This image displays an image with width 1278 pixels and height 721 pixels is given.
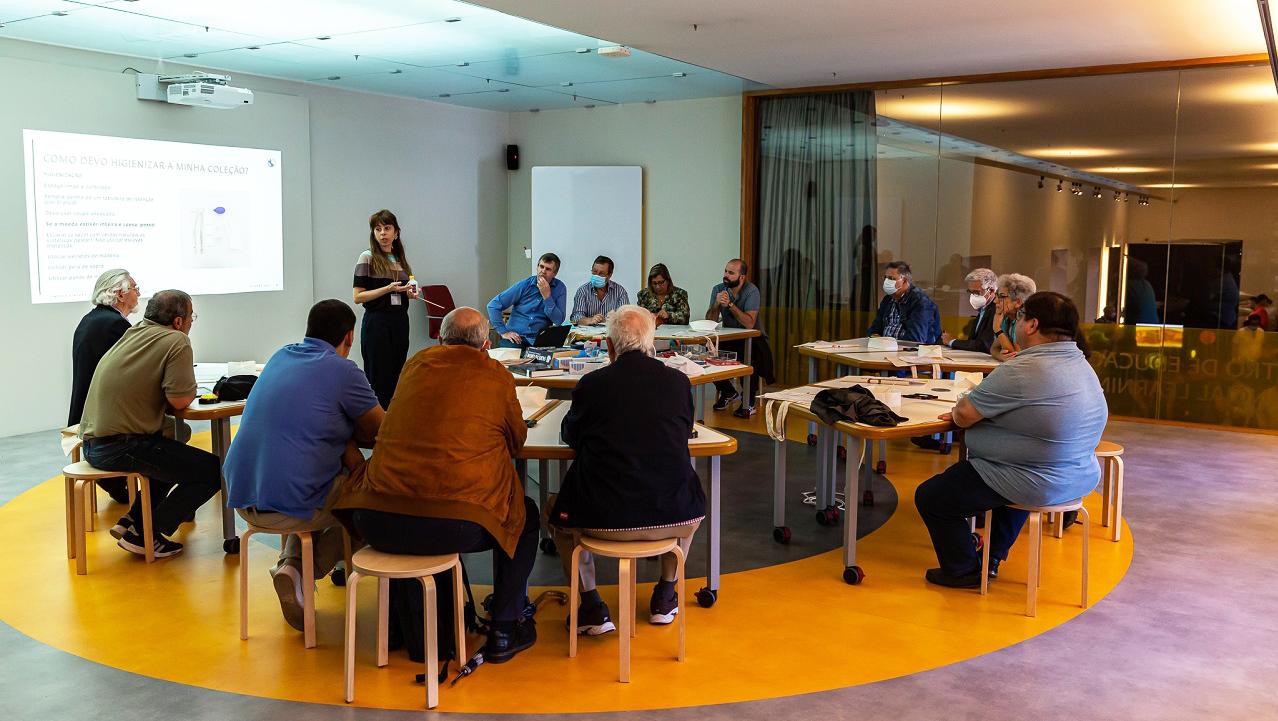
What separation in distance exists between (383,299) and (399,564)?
3.89m

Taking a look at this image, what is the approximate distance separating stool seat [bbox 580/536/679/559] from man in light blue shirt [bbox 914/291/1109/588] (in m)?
1.39

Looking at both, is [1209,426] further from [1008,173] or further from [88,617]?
[88,617]

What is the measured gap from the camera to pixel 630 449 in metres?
3.35

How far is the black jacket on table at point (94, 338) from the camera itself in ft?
16.0

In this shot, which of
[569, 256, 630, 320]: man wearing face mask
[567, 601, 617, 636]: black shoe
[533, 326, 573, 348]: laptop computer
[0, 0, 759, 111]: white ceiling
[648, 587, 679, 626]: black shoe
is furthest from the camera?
[569, 256, 630, 320]: man wearing face mask

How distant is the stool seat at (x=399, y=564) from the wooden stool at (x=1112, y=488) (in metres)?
3.33

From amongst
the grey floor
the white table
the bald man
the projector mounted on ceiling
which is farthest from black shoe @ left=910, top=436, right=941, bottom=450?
the projector mounted on ceiling

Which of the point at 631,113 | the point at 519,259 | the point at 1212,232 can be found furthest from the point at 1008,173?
the point at 519,259

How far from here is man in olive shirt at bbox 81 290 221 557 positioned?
4.29 m

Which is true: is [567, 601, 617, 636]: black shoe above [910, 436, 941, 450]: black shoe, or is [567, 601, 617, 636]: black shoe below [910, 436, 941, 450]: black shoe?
below

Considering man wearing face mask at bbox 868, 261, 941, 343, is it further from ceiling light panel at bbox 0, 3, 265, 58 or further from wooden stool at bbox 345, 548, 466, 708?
ceiling light panel at bbox 0, 3, 265, 58

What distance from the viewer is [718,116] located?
32.7ft

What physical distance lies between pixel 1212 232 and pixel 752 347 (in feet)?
11.8

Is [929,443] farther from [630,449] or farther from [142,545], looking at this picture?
[142,545]
